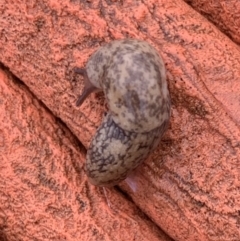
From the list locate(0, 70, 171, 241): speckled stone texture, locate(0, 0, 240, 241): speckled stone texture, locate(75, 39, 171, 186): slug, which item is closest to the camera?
locate(75, 39, 171, 186): slug

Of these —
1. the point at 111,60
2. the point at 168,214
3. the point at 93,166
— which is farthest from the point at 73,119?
the point at 168,214

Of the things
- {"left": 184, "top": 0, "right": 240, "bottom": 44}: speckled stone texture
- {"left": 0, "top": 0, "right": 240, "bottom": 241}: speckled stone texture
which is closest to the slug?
{"left": 0, "top": 0, "right": 240, "bottom": 241}: speckled stone texture

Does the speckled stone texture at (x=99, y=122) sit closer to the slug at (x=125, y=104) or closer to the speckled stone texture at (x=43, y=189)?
the speckled stone texture at (x=43, y=189)

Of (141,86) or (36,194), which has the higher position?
(141,86)

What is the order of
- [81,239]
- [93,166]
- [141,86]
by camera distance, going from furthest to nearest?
[81,239] → [93,166] → [141,86]

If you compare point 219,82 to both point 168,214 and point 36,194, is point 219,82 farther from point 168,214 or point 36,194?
point 36,194

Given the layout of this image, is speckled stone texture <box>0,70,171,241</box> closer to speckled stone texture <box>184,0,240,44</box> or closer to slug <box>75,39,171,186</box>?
slug <box>75,39,171,186</box>
